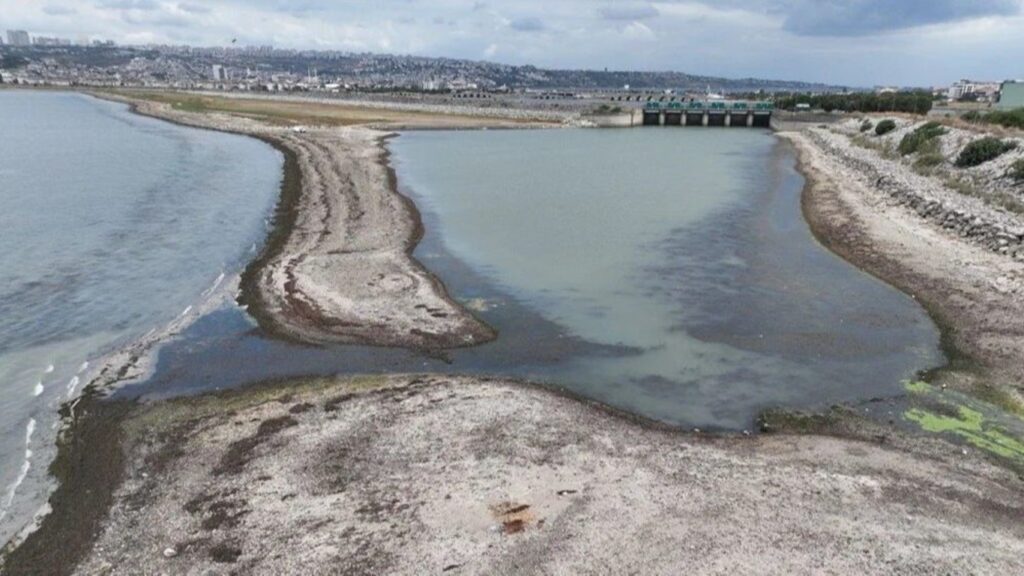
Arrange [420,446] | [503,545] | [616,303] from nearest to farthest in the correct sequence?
[503,545]
[420,446]
[616,303]

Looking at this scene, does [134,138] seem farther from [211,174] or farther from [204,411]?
[204,411]

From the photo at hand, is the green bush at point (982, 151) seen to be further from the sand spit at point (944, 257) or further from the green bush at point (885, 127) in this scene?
the green bush at point (885, 127)

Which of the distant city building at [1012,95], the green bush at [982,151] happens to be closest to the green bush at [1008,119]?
the green bush at [982,151]

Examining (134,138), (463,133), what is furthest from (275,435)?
(463,133)

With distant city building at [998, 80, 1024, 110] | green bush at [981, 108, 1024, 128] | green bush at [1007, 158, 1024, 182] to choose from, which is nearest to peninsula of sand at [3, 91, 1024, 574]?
green bush at [1007, 158, 1024, 182]

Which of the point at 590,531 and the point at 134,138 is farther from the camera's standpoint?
the point at 134,138

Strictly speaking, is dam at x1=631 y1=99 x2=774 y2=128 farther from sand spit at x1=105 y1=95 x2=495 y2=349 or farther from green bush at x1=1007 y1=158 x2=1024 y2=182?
green bush at x1=1007 y1=158 x2=1024 y2=182

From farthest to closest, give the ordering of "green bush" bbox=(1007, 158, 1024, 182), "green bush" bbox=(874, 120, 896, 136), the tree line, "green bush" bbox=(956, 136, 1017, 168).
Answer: the tree line, "green bush" bbox=(874, 120, 896, 136), "green bush" bbox=(956, 136, 1017, 168), "green bush" bbox=(1007, 158, 1024, 182)

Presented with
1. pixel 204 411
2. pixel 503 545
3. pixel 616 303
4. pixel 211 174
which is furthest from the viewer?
pixel 211 174
